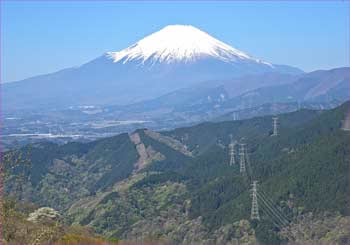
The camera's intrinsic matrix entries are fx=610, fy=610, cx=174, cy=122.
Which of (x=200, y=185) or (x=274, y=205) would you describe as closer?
(x=274, y=205)

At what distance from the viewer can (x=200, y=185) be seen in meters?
42.9

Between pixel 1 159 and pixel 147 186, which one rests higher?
pixel 1 159

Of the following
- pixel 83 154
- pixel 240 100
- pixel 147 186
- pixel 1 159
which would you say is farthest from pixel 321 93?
pixel 1 159

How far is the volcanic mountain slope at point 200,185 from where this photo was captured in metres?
29.4

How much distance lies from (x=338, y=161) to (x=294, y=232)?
22.4 feet

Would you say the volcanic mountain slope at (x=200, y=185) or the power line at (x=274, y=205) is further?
the power line at (x=274, y=205)

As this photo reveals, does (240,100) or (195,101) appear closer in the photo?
(240,100)

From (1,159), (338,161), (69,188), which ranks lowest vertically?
(69,188)

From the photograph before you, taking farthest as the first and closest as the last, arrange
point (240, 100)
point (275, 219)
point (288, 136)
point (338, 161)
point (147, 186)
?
1. point (240, 100)
2. point (288, 136)
3. point (147, 186)
4. point (338, 161)
5. point (275, 219)

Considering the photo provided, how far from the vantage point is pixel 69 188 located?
52.8 m

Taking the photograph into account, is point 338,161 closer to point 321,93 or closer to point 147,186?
point 147,186

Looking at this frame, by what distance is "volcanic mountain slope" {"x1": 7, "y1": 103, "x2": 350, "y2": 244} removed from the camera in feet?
96.5

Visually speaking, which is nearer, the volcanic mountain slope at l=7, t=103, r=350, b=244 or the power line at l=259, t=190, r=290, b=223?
the volcanic mountain slope at l=7, t=103, r=350, b=244

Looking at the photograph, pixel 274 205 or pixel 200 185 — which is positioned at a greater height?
pixel 274 205
